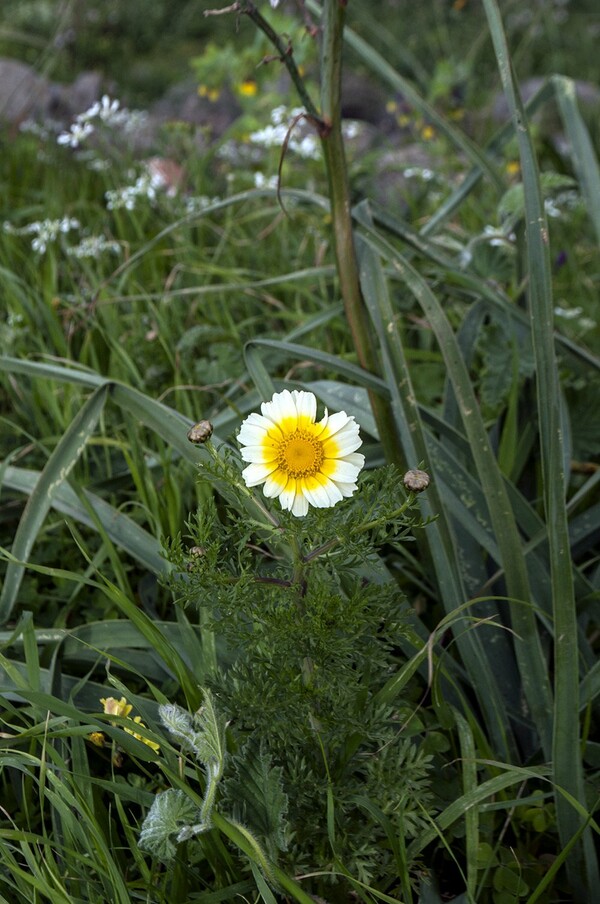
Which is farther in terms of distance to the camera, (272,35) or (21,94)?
(21,94)

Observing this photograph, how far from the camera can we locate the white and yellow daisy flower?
0.85 metres

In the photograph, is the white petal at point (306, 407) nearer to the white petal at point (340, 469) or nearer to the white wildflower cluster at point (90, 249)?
the white petal at point (340, 469)

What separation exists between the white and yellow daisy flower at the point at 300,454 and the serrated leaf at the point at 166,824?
12.2 inches

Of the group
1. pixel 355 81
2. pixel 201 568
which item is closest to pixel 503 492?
pixel 201 568

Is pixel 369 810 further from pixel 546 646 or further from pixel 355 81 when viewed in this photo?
pixel 355 81

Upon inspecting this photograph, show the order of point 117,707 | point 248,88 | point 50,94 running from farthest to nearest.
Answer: point 50,94 < point 248,88 < point 117,707

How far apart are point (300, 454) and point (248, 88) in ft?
8.87

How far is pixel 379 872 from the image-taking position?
3.07 ft

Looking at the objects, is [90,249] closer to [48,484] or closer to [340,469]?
[48,484]

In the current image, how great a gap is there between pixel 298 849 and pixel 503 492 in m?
0.47

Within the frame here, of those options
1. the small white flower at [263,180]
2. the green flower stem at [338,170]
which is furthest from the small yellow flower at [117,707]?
the small white flower at [263,180]

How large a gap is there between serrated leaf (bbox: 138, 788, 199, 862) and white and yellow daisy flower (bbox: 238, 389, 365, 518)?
12.2 inches

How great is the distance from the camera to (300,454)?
0.87 meters

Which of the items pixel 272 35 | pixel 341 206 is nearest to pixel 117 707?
pixel 341 206
